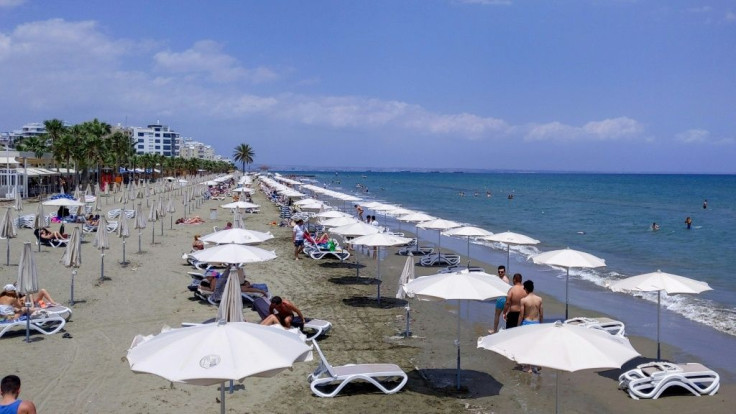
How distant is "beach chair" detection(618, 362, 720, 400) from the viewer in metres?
7.66

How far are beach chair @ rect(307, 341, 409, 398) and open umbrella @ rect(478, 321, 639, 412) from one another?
2075 millimetres

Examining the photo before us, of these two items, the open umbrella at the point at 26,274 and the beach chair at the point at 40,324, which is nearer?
the open umbrella at the point at 26,274

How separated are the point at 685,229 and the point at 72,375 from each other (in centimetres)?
3841

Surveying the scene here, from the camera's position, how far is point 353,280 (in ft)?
50.6

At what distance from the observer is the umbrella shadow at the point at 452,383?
7648mm

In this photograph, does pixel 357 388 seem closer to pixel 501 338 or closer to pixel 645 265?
pixel 501 338

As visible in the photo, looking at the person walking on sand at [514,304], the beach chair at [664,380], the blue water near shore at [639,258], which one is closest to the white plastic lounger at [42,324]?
the person walking on sand at [514,304]

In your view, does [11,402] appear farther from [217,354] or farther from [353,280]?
[353,280]

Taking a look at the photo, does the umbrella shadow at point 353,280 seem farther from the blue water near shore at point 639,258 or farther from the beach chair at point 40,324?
the beach chair at point 40,324

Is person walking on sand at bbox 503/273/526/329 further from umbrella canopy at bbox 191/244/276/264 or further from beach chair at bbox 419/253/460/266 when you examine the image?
beach chair at bbox 419/253/460/266

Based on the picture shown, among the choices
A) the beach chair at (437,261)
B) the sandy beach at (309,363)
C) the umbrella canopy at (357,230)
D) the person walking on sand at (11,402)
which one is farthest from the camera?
the beach chair at (437,261)

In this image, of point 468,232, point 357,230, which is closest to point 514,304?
point 357,230

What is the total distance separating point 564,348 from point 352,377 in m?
2.96

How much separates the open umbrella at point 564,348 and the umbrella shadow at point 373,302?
6635 millimetres
